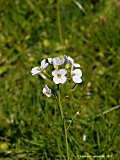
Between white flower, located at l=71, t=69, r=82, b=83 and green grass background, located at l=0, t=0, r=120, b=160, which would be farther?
green grass background, located at l=0, t=0, r=120, b=160

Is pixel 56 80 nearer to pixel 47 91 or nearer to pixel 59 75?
pixel 59 75

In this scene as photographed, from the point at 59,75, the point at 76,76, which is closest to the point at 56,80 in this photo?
the point at 59,75

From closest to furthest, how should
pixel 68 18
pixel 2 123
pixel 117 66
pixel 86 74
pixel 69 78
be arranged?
pixel 69 78
pixel 86 74
pixel 2 123
pixel 117 66
pixel 68 18

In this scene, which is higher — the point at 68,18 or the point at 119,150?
the point at 68,18

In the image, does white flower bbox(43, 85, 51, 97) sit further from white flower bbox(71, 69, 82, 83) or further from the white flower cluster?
white flower bbox(71, 69, 82, 83)

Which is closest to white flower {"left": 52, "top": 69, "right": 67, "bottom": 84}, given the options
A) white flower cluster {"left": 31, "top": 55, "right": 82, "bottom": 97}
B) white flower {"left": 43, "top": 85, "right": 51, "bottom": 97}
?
white flower cluster {"left": 31, "top": 55, "right": 82, "bottom": 97}

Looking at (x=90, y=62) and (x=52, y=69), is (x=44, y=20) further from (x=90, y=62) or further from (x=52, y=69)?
(x=52, y=69)

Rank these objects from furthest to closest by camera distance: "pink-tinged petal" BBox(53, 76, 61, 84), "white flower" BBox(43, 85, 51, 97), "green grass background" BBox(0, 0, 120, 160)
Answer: "green grass background" BBox(0, 0, 120, 160)
"white flower" BBox(43, 85, 51, 97)
"pink-tinged petal" BBox(53, 76, 61, 84)

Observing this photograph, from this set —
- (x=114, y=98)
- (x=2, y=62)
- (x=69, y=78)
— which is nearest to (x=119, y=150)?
(x=114, y=98)
